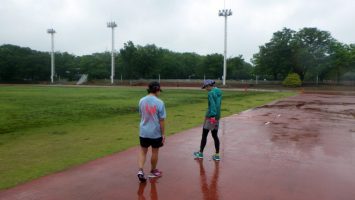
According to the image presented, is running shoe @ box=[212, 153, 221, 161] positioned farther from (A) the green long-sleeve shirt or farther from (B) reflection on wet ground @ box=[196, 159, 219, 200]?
(A) the green long-sleeve shirt

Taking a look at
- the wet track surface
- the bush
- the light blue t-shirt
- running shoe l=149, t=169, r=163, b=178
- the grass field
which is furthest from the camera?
the bush

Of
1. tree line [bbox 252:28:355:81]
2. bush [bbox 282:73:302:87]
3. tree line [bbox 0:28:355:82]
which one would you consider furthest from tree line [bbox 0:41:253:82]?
bush [bbox 282:73:302:87]

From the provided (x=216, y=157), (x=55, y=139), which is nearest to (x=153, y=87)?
(x=216, y=157)

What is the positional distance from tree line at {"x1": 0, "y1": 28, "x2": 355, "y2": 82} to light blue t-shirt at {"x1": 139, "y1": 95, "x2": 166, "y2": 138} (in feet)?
195

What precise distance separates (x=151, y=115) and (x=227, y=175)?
174cm

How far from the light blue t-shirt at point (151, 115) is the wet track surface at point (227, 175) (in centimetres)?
79

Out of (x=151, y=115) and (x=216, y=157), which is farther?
(x=216, y=157)

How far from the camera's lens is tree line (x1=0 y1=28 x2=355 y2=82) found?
205 feet

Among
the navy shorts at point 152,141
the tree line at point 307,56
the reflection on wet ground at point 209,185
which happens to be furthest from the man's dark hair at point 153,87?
the tree line at point 307,56

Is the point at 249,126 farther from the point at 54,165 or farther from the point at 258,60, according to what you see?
the point at 258,60

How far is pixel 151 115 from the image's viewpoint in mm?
5828

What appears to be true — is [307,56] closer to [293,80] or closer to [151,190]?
[293,80]

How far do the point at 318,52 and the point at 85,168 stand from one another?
61.8 m

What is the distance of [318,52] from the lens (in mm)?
62156
